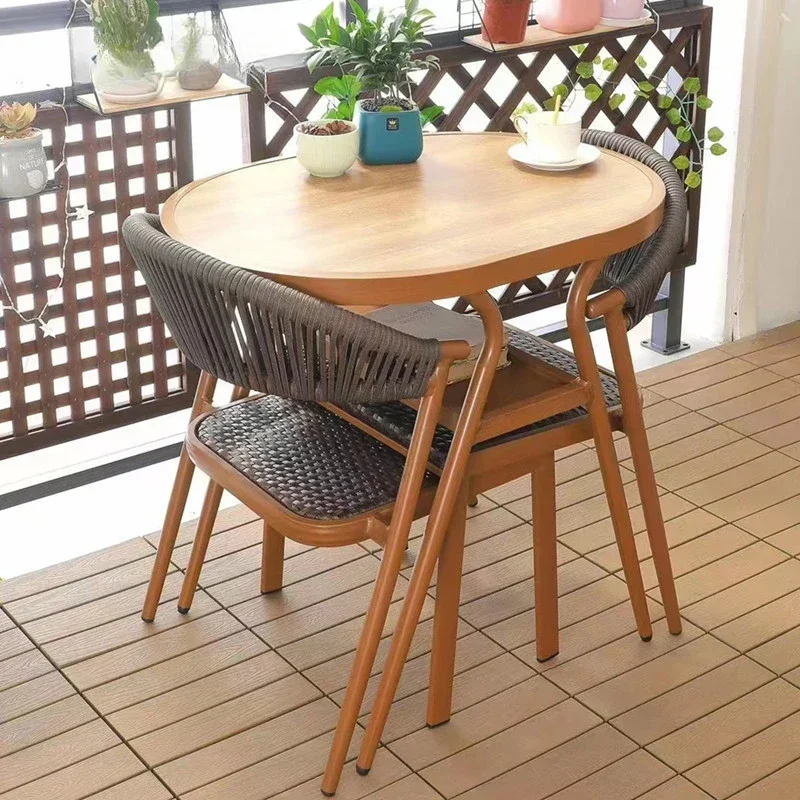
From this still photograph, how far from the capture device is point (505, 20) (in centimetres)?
292

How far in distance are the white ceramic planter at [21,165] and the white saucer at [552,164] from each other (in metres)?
0.89

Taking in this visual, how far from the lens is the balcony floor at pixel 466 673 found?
2.08 metres

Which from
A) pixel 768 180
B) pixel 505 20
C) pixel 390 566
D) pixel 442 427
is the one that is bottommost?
pixel 390 566

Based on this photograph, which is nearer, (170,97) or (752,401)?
(170,97)

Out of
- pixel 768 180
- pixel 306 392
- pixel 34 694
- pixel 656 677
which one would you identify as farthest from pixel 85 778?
pixel 768 180

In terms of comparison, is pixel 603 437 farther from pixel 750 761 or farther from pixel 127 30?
pixel 127 30

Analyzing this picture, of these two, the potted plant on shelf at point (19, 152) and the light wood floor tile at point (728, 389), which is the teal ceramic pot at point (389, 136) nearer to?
the potted plant on shelf at point (19, 152)

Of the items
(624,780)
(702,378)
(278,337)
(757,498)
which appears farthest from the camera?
(702,378)

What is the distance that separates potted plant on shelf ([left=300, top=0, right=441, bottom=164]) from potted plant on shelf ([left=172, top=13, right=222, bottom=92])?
0.26 m

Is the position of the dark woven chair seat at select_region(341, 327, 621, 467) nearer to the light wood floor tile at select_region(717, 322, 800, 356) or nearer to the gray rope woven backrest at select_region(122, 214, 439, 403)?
the gray rope woven backrest at select_region(122, 214, 439, 403)

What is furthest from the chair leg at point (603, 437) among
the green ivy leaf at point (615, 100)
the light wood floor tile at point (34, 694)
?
the green ivy leaf at point (615, 100)

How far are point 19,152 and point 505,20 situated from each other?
116cm

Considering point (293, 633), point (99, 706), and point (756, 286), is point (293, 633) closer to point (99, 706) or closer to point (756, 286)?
point (99, 706)

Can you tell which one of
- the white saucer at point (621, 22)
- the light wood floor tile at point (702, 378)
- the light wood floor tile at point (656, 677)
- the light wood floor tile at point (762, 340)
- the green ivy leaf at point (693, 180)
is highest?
the white saucer at point (621, 22)
